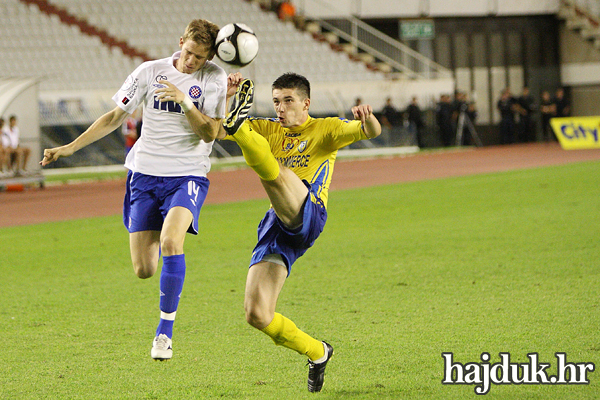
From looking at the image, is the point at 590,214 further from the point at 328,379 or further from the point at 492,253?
the point at 328,379

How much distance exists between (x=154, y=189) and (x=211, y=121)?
29.0 inches

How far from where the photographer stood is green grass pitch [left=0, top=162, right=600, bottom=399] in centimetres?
510

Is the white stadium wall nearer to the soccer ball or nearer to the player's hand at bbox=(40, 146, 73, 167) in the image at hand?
the soccer ball

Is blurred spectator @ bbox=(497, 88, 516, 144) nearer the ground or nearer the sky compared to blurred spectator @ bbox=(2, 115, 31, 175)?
nearer the ground

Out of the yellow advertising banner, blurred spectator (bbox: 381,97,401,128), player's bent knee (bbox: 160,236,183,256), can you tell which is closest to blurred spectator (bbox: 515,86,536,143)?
the yellow advertising banner

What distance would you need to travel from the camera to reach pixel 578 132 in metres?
28.4

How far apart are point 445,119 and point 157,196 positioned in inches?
1065

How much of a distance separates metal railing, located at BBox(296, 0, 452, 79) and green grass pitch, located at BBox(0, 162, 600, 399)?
2121cm

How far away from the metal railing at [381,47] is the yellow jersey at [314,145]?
92.0ft

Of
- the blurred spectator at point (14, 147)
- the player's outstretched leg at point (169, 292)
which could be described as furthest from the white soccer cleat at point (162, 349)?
the blurred spectator at point (14, 147)

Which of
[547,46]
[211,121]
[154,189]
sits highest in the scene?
[211,121]

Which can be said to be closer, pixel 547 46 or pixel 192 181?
pixel 192 181

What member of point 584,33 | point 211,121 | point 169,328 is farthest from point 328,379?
point 584,33

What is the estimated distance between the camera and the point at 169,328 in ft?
17.3
